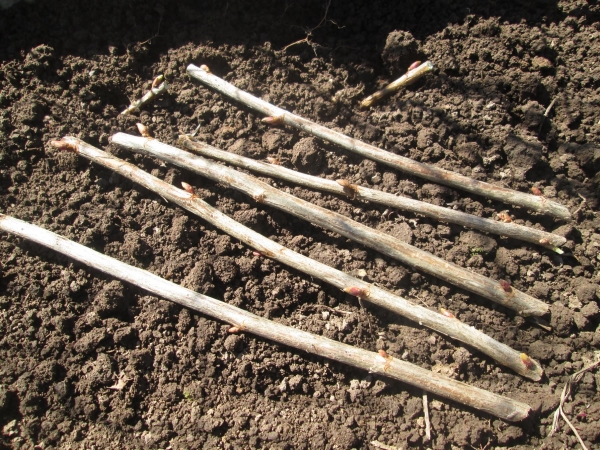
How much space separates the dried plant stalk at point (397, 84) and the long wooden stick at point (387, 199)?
78cm

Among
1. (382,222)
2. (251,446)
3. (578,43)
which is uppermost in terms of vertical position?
(578,43)

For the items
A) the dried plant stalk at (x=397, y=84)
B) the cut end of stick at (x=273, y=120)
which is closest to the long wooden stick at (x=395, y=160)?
the cut end of stick at (x=273, y=120)

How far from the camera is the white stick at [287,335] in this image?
7.24ft

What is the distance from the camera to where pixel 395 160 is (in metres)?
2.78

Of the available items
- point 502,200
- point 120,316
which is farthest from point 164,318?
point 502,200

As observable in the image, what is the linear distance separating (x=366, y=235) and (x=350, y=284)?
0.31 meters

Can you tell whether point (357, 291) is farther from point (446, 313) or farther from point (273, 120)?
point (273, 120)

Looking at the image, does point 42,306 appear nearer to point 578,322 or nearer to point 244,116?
point 244,116

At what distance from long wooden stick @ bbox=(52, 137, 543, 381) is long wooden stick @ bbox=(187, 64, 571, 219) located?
82 cm

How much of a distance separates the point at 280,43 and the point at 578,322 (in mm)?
2737

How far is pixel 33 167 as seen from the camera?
2980 millimetres

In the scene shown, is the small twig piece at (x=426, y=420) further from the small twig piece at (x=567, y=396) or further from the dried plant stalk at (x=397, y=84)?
the dried plant stalk at (x=397, y=84)

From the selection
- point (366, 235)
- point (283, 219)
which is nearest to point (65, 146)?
point (283, 219)

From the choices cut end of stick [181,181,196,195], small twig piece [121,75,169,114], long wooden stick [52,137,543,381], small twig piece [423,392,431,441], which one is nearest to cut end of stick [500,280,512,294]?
long wooden stick [52,137,543,381]
